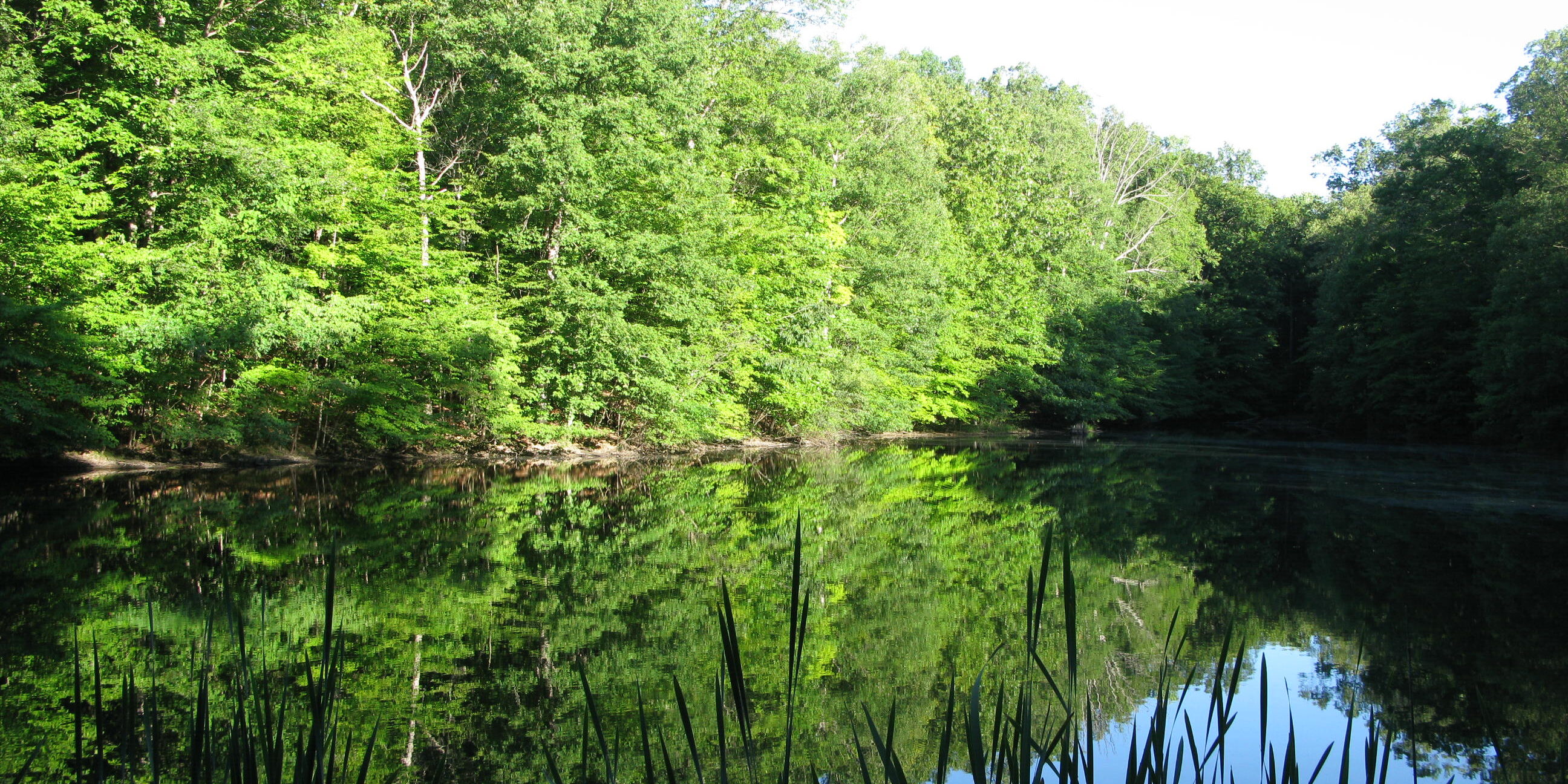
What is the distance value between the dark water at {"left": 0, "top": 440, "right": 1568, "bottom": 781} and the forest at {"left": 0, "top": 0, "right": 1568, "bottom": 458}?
2.71 meters

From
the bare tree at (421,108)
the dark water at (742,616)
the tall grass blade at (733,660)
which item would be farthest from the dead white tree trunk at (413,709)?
the bare tree at (421,108)

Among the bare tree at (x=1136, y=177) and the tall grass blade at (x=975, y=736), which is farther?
the bare tree at (x=1136, y=177)

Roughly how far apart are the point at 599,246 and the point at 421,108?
5.99 metres

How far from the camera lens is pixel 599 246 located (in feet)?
62.8

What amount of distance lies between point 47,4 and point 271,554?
12450 mm

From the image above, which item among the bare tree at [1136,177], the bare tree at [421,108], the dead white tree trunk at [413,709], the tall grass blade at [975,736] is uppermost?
the bare tree at [1136,177]

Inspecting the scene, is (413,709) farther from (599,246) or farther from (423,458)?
(599,246)

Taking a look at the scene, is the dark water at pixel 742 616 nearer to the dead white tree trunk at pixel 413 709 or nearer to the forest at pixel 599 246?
the dead white tree trunk at pixel 413 709

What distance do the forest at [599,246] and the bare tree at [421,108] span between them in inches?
5.3

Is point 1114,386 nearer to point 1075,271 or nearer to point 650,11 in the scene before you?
point 1075,271

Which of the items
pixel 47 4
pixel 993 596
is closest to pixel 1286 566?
pixel 993 596

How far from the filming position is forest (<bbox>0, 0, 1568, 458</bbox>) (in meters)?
14.9

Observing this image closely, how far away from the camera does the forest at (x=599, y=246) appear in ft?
48.9

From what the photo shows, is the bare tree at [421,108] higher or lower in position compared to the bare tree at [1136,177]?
lower
